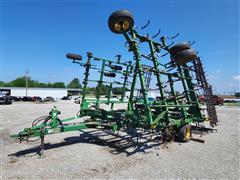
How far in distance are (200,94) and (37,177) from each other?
21.6ft

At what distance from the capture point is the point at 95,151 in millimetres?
4863

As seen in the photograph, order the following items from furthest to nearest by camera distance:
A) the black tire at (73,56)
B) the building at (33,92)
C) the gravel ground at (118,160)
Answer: the building at (33,92) < the black tire at (73,56) < the gravel ground at (118,160)

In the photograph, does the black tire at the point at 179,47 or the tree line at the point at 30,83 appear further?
the tree line at the point at 30,83

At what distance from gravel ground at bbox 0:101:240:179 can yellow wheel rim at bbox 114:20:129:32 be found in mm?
3602

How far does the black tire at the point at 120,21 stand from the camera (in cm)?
468

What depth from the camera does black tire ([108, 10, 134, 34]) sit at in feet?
15.4

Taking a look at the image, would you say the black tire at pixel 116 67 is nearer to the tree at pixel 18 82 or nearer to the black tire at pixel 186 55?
the black tire at pixel 186 55

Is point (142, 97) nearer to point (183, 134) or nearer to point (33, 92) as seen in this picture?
point (183, 134)

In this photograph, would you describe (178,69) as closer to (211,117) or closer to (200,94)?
(200,94)

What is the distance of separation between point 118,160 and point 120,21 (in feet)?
12.3

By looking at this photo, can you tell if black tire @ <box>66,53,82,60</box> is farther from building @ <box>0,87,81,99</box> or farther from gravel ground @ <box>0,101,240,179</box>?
building @ <box>0,87,81,99</box>

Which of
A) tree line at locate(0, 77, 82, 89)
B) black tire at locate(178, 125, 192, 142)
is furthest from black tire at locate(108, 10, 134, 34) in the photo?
tree line at locate(0, 77, 82, 89)

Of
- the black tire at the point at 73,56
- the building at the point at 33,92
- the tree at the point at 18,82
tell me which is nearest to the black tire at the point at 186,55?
the black tire at the point at 73,56

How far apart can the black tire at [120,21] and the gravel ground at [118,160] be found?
3.59 meters
